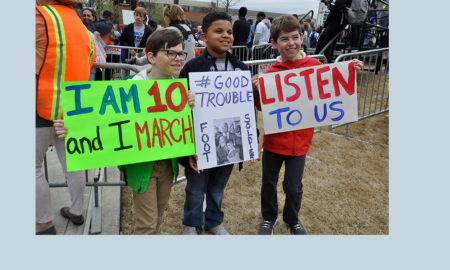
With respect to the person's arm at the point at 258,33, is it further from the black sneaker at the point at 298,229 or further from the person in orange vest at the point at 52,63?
the person in orange vest at the point at 52,63

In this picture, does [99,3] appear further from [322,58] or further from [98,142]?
[98,142]

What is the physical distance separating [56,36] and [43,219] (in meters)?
1.37

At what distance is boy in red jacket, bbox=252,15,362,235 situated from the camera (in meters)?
2.47

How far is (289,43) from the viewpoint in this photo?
2.46 meters

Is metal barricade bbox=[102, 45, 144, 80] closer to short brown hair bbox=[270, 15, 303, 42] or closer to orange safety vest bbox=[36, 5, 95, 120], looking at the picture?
orange safety vest bbox=[36, 5, 95, 120]

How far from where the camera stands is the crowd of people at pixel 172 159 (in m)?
2.09

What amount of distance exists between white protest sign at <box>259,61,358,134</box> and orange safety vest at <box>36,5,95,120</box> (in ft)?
4.44

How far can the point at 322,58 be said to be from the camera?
177 inches

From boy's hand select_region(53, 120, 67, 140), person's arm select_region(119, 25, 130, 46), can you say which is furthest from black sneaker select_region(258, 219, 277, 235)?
person's arm select_region(119, 25, 130, 46)

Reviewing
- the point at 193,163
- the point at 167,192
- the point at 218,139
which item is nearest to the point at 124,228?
the point at 167,192

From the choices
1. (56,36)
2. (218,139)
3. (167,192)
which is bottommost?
(167,192)

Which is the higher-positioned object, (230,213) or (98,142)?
(98,142)

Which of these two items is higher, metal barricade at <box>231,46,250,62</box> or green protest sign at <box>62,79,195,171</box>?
metal barricade at <box>231,46,250,62</box>

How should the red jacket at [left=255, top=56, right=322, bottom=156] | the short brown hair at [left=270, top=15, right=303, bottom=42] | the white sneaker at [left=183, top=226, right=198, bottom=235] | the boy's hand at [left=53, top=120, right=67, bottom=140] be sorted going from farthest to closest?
the white sneaker at [left=183, top=226, right=198, bottom=235] < the red jacket at [left=255, top=56, right=322, bottom=156] < the short brown hair at [left=270, top=15, right=303, bottom=42] < the boy's hand at [left=53, top=120, right=67, bottom=140]
